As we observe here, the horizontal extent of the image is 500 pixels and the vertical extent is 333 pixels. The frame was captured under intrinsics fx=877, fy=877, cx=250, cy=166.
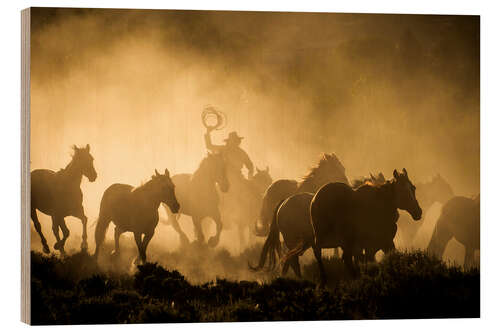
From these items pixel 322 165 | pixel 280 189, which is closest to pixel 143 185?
pixel 280 189

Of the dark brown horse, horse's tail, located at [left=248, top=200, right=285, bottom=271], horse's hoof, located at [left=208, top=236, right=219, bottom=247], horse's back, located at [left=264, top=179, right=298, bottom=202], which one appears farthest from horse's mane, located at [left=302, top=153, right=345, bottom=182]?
horse's hoof, located at [left=208, top=236, right=219, bottom=247]

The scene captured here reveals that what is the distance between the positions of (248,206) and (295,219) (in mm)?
437

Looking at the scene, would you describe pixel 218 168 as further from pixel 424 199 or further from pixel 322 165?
pixel 424 199

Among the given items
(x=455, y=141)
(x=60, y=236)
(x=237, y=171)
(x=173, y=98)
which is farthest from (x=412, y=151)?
(x=60, y=236)

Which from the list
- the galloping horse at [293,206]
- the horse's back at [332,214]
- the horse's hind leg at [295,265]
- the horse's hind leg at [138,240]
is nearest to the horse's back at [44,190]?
the horse's hind leg at [138,240]

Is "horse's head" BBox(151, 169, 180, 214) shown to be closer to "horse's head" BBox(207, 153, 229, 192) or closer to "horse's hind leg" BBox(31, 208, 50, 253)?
"horse's head" BBox(207, 153, 229, 192)

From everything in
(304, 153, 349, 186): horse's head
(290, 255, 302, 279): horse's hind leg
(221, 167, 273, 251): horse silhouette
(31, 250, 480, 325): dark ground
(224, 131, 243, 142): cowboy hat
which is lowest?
(31, 250, 480, 325): dark ground

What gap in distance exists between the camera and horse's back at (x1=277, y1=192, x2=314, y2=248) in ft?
25.6

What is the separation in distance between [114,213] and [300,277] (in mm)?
1728

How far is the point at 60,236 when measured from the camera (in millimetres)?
7555

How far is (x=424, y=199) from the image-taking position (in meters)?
7.94

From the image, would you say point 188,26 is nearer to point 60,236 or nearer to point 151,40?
point 151,40

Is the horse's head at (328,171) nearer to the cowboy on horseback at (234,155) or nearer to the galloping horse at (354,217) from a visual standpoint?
the galloping horse at (354,217)

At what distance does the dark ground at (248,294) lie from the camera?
24.5 ft
